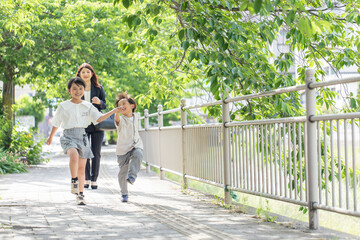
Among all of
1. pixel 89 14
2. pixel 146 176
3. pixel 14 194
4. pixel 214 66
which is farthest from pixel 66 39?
pixel 214 66

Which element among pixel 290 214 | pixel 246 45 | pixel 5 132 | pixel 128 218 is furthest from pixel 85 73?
pixel 5 132

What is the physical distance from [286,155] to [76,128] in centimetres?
298

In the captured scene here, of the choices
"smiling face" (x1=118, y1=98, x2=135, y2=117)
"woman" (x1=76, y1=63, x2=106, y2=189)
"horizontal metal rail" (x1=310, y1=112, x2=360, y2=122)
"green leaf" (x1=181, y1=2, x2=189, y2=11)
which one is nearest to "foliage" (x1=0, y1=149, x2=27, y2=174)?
"woman" (x1=76, y1=63, x2=106, y2=189)

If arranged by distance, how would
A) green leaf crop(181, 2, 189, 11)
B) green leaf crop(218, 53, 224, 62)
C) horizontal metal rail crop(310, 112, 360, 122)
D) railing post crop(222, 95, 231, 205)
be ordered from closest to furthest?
horizontal metal rail crop(310, 112, 360, 122), green leaf crop(181, 2, 189, 11), green leaf crop(218, 53, 224, 62), railing post crop(222, 95, 231, 205)

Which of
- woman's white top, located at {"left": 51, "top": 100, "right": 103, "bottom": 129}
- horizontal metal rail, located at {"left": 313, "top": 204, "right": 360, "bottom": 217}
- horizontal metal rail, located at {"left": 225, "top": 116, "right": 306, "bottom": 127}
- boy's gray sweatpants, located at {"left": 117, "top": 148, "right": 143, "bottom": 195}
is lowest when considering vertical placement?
horizontal metal rail, located at {"left": 313, "top": 204, "right": 360, "bottom": 217}

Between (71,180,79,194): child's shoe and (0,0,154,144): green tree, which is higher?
(0,0,154,144): green tree

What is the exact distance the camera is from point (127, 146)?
27.0ft

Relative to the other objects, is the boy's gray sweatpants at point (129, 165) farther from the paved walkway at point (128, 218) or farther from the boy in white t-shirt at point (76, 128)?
the boy in white t-shirt at point (76, 128)

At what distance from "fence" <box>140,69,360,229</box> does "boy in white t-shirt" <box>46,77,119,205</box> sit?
164cm

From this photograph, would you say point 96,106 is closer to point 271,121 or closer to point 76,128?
point 76,128

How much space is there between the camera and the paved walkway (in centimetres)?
543

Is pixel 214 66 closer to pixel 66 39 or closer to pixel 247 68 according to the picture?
pixel 247 68

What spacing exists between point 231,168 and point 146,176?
18.8ft

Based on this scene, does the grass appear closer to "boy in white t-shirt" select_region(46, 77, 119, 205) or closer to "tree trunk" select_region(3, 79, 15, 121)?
"boy in white t-shirt" select_region(46, 77, 119, 205)
